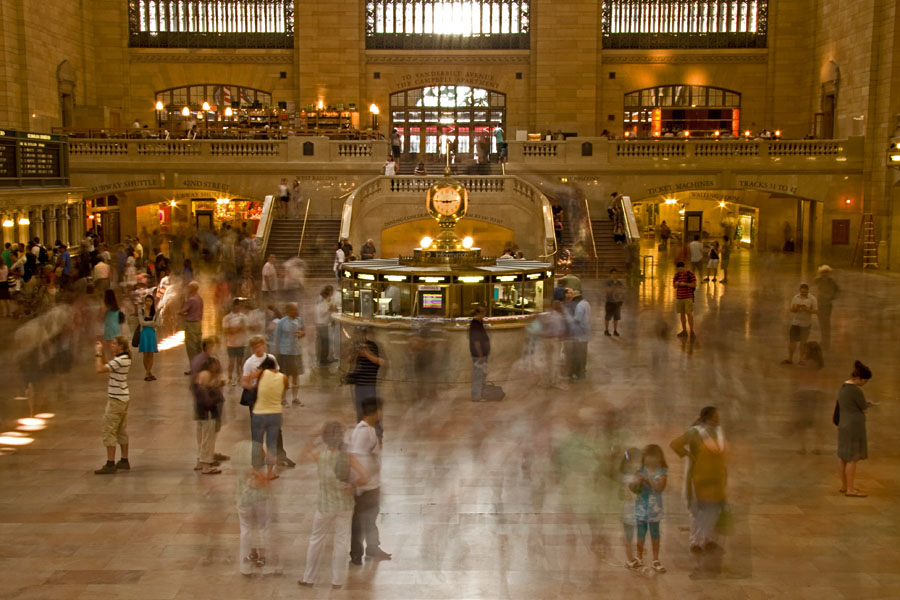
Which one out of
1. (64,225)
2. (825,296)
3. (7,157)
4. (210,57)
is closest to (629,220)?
(825,296)

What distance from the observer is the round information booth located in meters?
16.0

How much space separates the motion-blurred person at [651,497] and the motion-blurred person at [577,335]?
7329 millimetres

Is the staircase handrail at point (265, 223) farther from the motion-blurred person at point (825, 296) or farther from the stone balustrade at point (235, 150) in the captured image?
the motion-blurred person at point (825, 296)

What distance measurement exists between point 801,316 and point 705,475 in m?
9.10

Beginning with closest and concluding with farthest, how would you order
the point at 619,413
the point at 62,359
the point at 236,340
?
1. the point at 619,413
2. the point at 236,340
3. the point at 62,359

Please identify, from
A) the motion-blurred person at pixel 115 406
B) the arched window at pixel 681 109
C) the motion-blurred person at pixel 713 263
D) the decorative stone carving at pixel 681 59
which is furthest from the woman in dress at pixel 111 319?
the arched window at pixel 681 109

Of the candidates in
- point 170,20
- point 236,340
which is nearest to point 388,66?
point 170,20

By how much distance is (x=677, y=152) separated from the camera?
36.4m

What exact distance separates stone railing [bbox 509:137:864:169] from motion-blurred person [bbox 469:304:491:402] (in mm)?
21650

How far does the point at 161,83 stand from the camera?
42531mm

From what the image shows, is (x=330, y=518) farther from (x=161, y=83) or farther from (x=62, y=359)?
(x=161, y=83)

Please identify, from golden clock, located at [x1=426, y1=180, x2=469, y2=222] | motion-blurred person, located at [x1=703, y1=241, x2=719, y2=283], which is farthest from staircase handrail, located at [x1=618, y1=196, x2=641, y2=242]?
golden clock, located at [x1=426, y1=180, x2=469, y2=222]

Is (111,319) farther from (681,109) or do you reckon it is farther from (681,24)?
(681,24)

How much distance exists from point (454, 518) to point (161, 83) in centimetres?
3575
